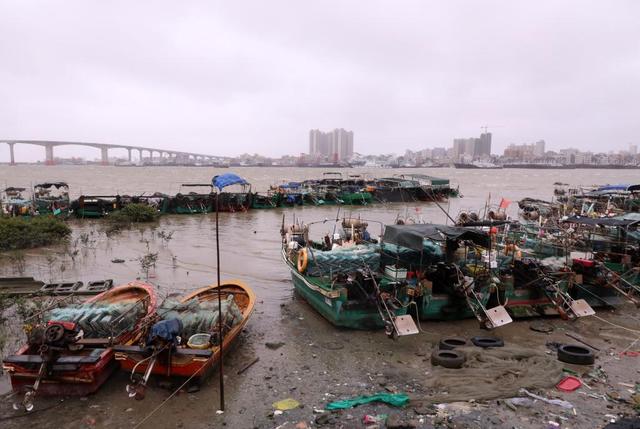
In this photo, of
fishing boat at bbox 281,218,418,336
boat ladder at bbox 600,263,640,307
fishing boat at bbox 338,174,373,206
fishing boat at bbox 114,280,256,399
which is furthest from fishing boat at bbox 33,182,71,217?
boat ladder at bbox 600,263,640,307

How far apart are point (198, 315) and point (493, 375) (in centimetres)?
526

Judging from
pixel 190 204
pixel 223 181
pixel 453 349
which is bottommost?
pixel 453 349

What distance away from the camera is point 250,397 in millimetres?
7160

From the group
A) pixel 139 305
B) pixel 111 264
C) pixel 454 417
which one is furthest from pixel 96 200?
pixel 454 417

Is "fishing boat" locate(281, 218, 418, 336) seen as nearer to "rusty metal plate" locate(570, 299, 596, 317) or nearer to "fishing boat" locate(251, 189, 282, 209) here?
"rusty metal plate" locate(570, 299, 596, 317)

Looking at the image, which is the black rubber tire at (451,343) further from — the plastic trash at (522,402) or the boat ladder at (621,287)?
the boat ladder at (621,287)

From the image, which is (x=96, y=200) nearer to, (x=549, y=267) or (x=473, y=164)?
(x=549, y=267)

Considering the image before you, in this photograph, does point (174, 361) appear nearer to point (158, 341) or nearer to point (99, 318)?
point (158, 341)

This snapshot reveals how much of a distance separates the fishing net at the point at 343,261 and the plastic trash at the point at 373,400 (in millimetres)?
3772

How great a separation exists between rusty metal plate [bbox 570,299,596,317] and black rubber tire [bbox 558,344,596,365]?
7.02ft

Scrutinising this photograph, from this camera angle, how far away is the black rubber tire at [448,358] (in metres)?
8.00

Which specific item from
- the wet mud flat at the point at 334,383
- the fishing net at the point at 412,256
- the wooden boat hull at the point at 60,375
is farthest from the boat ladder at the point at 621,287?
the wooden boat hull at the point at 60,375

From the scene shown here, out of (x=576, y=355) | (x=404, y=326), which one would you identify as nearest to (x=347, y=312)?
(x=404, y=326)

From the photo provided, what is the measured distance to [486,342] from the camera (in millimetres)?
9133
